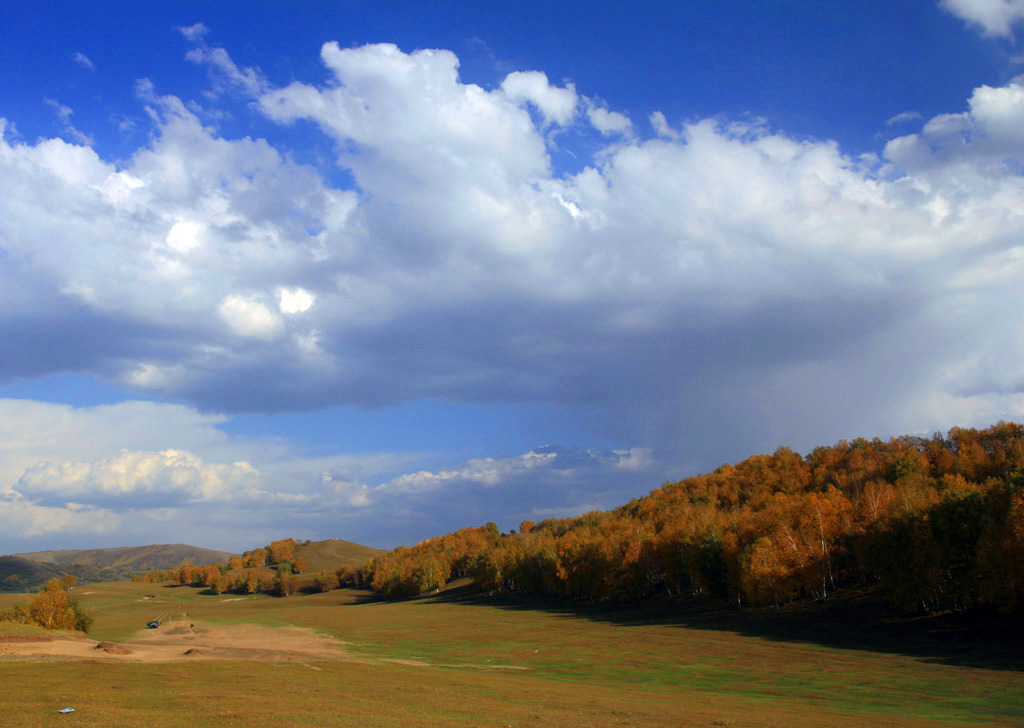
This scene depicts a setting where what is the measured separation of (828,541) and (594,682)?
65107mm

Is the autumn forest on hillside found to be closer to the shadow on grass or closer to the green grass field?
the shadow on grass

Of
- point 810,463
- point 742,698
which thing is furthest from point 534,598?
point 742,698

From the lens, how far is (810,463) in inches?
7333

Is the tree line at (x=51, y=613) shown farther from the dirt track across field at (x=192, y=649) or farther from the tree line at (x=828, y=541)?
the tree line at (x=828, y=541)

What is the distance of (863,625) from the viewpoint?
235 feet

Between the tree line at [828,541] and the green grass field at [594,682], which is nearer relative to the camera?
the green grass field at [594,682]

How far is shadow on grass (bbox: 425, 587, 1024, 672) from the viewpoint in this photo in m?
53.8

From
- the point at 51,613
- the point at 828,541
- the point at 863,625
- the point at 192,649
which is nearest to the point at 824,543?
the point at 828,541

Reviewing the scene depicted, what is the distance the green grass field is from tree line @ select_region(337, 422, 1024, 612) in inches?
237

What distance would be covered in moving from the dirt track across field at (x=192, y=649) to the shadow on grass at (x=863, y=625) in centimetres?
5094

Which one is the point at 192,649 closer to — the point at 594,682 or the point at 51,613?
the point at 594,682

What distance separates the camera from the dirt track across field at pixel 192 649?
5423 cm

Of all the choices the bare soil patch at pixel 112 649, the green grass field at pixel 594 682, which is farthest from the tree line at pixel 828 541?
the bare soil patch at pixel 112 649

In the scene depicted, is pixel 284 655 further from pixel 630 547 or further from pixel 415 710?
pixel 630 547
